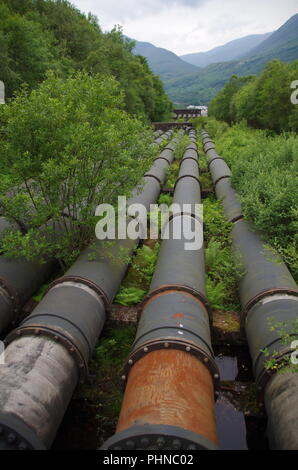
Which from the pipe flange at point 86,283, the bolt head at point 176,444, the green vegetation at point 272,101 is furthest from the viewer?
the green vegetation at point 272,101

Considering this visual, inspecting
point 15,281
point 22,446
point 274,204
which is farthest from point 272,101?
point 22,446

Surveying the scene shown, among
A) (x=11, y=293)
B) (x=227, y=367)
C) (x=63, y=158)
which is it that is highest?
(x=63, y=158)

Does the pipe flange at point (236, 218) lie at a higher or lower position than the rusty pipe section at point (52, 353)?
higher

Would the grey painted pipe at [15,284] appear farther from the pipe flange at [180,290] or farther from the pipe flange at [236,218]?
the pipe flange at [236,218]

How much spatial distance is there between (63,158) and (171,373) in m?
5.83

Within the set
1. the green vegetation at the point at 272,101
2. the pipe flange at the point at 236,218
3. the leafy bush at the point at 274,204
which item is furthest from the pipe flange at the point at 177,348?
the green vegetation at the point at 272,101

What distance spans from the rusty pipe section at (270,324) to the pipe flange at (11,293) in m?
5.17

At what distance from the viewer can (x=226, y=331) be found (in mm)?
7770

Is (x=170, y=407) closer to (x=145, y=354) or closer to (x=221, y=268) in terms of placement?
(x=145, y=354)

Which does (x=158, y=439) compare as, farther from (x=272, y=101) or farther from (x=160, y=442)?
(x=272, y=101)

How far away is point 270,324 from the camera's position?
6.16 meters

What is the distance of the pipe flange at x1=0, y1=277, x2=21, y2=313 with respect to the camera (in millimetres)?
7676

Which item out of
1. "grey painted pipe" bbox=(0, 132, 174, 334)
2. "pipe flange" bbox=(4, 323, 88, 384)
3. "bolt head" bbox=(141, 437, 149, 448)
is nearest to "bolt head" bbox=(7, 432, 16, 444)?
"bolt head" bbox=(141, 437, 149, 448)

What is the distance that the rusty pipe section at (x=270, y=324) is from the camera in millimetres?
4695
